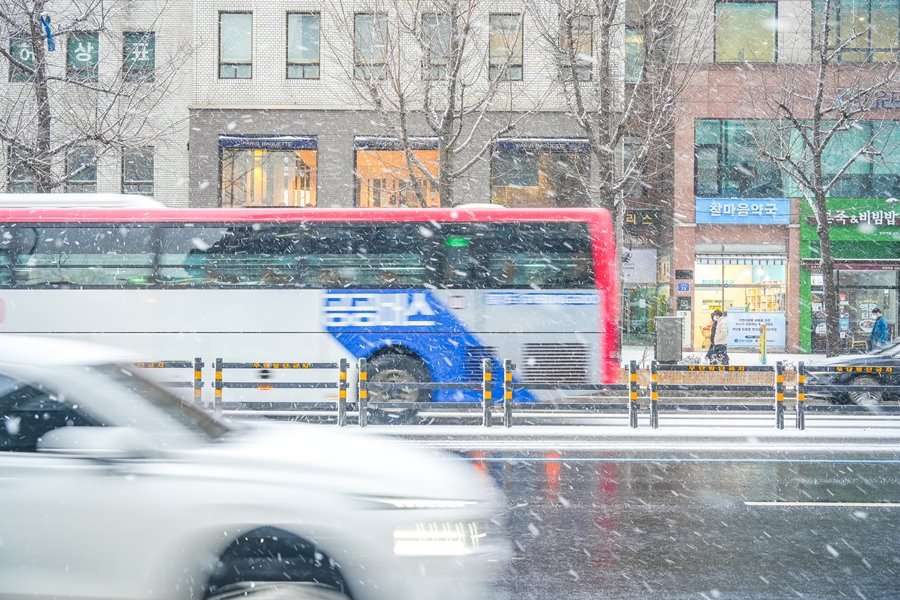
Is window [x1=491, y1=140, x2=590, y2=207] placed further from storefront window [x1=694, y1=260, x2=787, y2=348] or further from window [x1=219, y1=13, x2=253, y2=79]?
window [x1=219, y1=13, x2=253, y2=79]

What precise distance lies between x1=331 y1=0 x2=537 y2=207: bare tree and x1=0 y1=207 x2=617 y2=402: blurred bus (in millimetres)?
5158

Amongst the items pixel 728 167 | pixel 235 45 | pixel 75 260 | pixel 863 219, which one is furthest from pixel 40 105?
pixel 863 219

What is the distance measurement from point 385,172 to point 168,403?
2258cm

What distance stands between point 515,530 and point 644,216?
2586cm

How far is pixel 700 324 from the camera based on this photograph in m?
29.6

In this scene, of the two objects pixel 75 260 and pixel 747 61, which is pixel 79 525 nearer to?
pixel 75 260

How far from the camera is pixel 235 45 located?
26688 millimetres

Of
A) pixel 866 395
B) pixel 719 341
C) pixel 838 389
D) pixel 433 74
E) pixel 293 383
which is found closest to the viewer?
pixel 293 383

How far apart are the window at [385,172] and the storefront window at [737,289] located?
34.3 ft

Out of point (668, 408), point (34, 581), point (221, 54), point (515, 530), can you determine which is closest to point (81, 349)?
point (34, 581)

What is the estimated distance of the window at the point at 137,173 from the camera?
27094 millimetres

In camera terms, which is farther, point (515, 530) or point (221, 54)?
point (221, 54)

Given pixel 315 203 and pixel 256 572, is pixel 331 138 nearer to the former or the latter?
pixel 315 203

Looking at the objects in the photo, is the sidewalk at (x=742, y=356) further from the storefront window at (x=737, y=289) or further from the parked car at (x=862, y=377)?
the parked car at (x=862, y=377)
